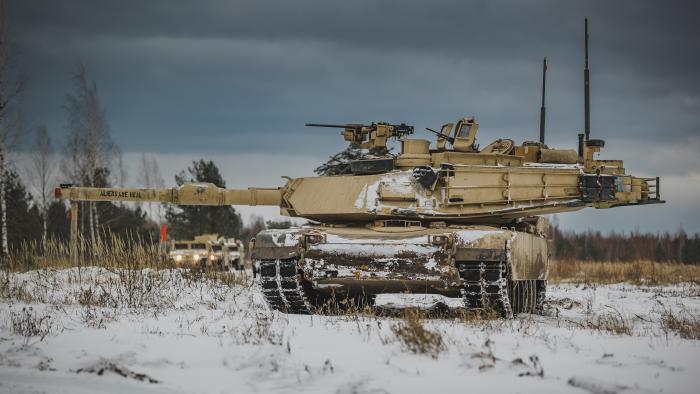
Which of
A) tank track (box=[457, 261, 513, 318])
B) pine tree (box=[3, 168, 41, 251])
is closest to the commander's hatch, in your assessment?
tank track (box=[457, 261, 513, 318])

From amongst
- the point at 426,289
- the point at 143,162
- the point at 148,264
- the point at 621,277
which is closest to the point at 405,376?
the point at 426,289

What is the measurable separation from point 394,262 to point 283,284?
1.76 meters

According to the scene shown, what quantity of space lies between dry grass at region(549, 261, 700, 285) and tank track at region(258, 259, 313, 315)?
12.0 meters

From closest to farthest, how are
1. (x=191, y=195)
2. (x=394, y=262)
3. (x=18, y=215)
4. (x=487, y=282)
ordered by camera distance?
(x=487, y=282) < (x=394, y=262) < (x=191, y=195) < (x=18, y=215)

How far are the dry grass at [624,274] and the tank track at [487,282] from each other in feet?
36.5

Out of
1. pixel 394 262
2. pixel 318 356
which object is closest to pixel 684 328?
pixel 394 262

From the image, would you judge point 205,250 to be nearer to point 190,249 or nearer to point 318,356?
point 190,249

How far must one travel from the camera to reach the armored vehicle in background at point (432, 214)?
414 inches

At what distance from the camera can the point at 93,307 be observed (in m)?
10.9

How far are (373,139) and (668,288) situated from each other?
9659 millimetres

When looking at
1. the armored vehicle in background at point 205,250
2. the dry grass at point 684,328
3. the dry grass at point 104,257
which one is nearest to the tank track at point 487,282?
the dry grass at point 684,328

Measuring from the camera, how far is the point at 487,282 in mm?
10438

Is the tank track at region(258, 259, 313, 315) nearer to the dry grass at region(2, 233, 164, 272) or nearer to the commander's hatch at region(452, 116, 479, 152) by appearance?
the dry grass at region(2, 233, 164, 272)

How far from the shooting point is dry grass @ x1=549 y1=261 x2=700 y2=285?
21.3 m
